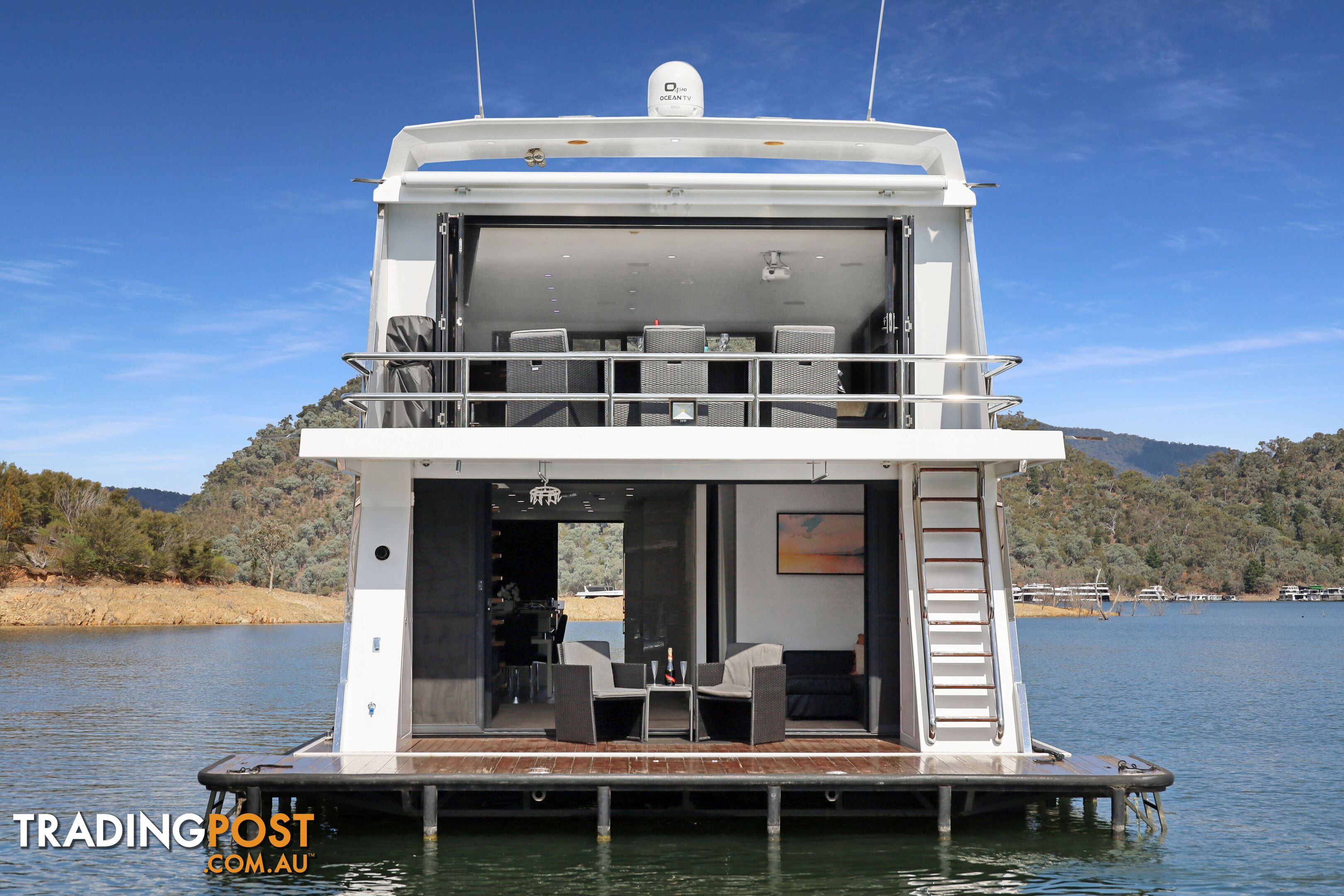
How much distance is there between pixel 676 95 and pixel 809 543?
13.6ft

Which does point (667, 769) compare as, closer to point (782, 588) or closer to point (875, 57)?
point (782, 588)

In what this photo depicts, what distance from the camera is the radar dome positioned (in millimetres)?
9602

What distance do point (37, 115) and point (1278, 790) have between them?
2735 cm

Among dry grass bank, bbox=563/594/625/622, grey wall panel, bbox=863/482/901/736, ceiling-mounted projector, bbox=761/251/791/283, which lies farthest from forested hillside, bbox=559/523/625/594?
grey wall panel, bbox=863/482/901/736

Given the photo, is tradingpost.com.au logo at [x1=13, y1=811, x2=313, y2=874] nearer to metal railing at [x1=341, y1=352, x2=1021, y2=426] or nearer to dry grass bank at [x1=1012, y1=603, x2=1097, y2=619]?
metal railing at [x1=341, y1=352, x2=1021, y2=426]

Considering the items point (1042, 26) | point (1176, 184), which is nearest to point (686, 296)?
point (1042, 26)

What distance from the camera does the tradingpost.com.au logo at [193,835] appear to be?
7.44 m

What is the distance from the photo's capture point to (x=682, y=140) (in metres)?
9.19

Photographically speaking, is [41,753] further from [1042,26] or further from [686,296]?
[1042,26]

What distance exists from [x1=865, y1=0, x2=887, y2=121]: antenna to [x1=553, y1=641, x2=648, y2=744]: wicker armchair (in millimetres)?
4989

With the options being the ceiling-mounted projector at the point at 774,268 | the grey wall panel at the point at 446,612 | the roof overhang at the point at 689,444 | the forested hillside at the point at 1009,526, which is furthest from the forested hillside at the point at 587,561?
the roof overhang at the point at 689,444

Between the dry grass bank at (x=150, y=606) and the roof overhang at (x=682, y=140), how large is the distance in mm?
37062

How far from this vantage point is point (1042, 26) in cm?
1864

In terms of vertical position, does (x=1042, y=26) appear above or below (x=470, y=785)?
above
